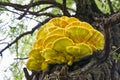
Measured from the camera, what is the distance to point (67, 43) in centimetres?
156

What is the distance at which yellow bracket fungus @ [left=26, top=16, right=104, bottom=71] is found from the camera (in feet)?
5.14

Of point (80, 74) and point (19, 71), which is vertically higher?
point (80, 74)

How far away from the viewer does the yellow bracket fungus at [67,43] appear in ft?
5.14

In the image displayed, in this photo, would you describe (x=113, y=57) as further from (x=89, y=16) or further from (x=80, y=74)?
(x=89, y=16)

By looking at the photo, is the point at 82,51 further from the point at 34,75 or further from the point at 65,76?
the point at 34,75

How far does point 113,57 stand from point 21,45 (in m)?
2.42

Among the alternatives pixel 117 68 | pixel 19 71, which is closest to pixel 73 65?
pixel 117 68

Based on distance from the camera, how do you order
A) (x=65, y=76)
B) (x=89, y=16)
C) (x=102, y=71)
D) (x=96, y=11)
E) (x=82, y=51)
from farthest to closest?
(x=96, y=11)
(x=89, y=16)
(x=102, y=71)
(x=82, y=51)
(x=65, y=76)

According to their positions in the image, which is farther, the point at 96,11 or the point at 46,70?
the point at 96,11

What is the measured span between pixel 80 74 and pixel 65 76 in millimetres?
248

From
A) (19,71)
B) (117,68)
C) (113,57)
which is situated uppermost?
(113,57)

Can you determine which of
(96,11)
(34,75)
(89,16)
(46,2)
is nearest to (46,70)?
(34,75)

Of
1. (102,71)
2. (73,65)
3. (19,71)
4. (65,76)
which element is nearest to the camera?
(65,76)

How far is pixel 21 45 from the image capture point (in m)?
4.23
